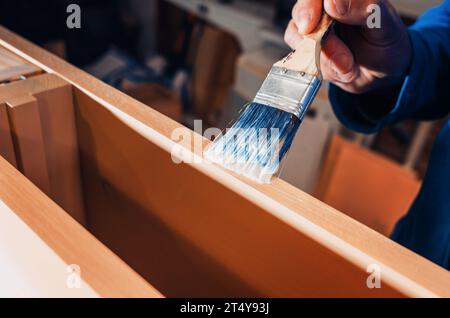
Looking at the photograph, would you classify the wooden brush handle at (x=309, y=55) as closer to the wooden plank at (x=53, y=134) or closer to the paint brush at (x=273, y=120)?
the paint brush at (x=273, y=120)

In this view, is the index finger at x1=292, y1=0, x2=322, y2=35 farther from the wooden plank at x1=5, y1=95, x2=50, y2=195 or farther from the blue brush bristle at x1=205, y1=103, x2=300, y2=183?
the wooden plank at x1=5, y1=95, x2=50, y2=195

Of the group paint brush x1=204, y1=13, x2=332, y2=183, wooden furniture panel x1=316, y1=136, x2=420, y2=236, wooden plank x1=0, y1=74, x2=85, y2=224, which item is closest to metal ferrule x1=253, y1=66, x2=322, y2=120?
paint brush x1=204, y1=13, x2=332, y2=183

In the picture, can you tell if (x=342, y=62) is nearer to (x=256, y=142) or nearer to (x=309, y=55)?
(x=309, y=55)

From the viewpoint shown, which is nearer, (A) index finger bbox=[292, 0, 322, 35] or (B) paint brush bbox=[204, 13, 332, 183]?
(B) paint brush bbox=[204, 13, 332, 183]

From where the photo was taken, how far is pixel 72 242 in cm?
30

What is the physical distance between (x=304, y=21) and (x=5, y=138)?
402 millimetres

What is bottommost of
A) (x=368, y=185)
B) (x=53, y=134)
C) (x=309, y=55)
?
(x=368, y=185)

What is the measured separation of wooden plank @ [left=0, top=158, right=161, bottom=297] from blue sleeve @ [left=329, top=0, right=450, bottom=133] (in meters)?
0.55

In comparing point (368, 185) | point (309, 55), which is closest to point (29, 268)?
point (309, 55)

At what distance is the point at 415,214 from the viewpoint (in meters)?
0.66

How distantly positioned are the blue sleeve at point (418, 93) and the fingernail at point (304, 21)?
0.76ft

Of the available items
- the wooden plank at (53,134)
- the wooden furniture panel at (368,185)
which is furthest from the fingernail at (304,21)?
the wooden furniture panel at (368,185)

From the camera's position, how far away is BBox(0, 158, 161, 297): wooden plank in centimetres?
27

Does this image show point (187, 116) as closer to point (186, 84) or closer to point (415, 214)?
point (186, 84)
